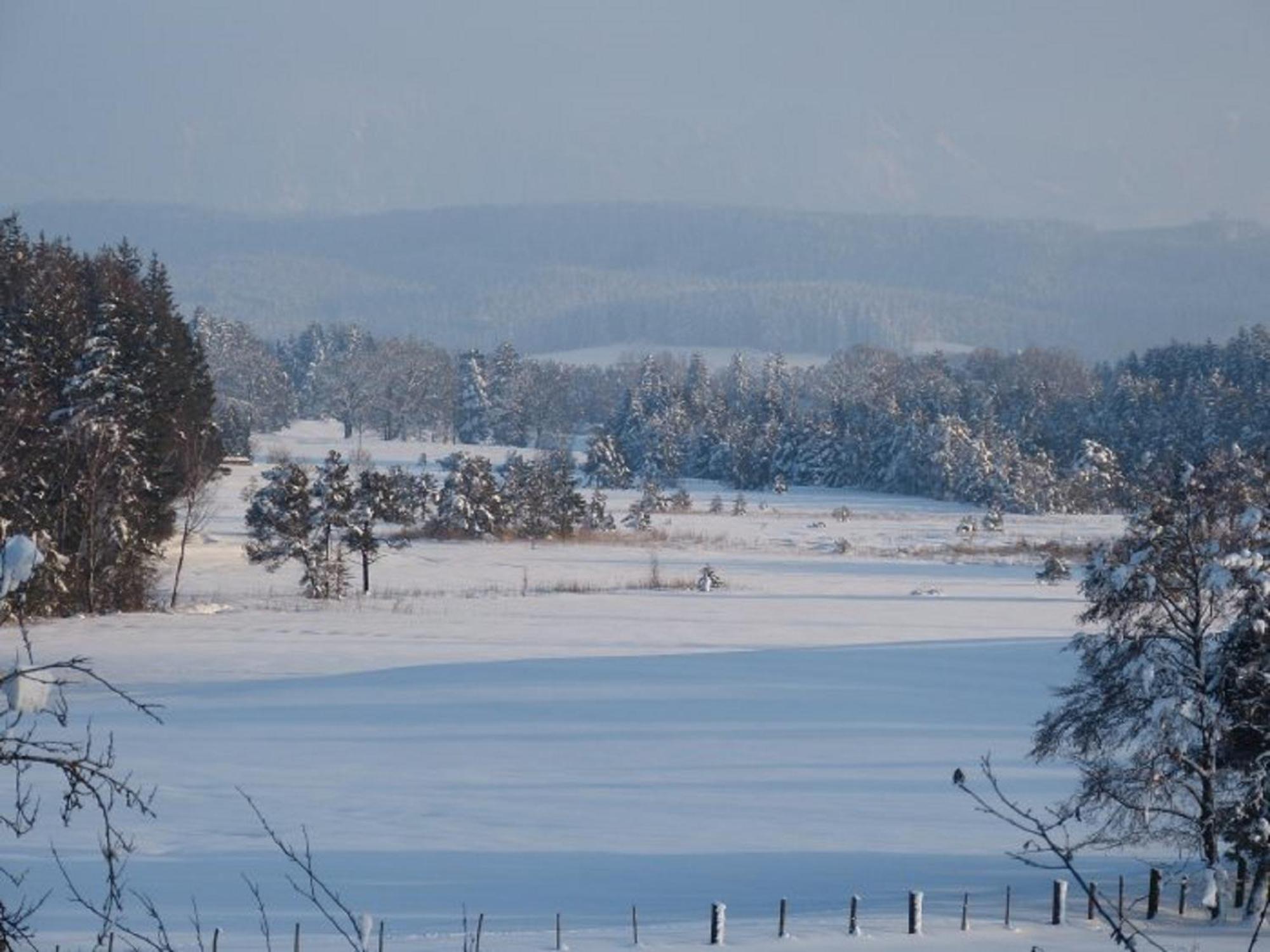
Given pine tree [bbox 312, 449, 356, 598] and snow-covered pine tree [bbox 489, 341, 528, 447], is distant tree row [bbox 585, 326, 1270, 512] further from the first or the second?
pine tree [bbox 312, 449, 356, 598]

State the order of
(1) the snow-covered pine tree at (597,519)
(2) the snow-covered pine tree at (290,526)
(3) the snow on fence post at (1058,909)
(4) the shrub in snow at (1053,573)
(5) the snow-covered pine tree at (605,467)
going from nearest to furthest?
(3) the snow on fence post at (1058,909) → (2) the snow-covered pine tree at (290,526) → (4) the shrub in snow at (1053,573) → (1) the snow-covered pine tree at (597,519) → (5) the snow-covered pine tree at (605,467)

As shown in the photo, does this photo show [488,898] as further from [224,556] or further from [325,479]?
[224,556]

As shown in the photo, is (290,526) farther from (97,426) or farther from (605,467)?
(605,467)

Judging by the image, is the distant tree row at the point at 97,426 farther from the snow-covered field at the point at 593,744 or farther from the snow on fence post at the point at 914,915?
the snow on fence post at the point at 914,915

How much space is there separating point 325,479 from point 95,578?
9.60 metres

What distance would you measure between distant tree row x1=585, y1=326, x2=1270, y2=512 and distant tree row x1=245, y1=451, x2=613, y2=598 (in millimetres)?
40309

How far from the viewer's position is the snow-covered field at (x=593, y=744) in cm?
2311

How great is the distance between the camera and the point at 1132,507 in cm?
2534

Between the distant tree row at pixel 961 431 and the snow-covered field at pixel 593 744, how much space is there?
55.3m

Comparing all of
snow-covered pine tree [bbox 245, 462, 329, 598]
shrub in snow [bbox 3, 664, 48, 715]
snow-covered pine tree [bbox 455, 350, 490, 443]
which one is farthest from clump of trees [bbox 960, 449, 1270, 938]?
snow-covered pine tree [bbox 455, 350, 490, 443]

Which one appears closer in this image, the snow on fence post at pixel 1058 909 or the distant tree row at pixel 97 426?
the snow on fence post at pixel 1058 909

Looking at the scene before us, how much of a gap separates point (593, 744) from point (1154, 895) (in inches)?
634

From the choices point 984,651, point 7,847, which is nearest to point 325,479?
point 984,651

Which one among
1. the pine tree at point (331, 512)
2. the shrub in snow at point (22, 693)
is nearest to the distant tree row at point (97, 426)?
the pine tree at point (331, 512)
